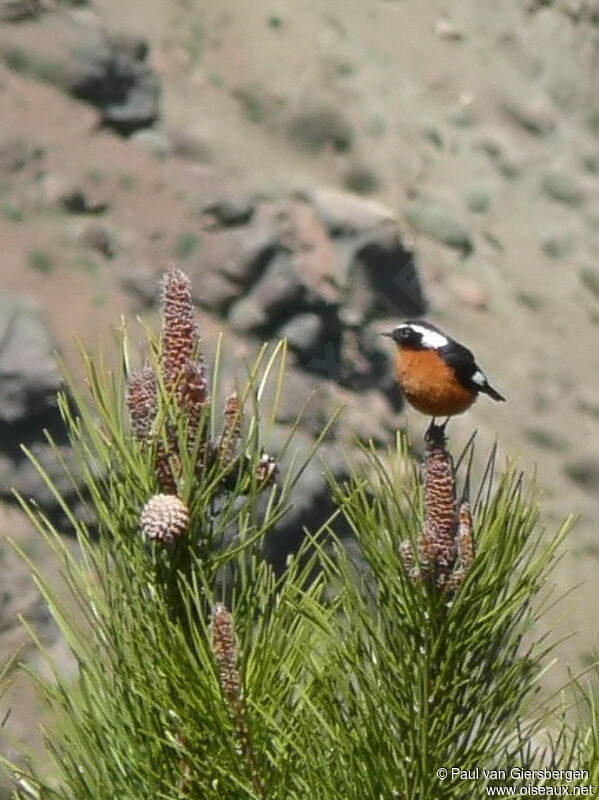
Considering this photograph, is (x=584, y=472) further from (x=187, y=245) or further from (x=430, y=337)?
(x=430, y=337)

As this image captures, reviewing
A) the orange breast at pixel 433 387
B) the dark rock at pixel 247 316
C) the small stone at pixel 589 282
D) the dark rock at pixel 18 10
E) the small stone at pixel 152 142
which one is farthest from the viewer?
the small stone at pixel 589 282

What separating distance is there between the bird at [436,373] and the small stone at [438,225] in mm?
22385

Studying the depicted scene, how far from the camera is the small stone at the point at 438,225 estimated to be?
25.4 m

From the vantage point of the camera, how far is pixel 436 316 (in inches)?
940

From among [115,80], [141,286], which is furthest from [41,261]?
[115,80]

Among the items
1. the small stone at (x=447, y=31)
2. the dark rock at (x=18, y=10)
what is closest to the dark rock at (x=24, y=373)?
the dark rock at (x=18, y=10)

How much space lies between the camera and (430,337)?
10.9ft

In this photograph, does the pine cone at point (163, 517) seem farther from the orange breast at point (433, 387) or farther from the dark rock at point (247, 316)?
the dark rock at point (247, 316)

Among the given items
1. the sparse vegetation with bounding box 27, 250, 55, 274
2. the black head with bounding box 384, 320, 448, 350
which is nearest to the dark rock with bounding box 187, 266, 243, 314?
the sparse vegetation with bounding box 27, 250, 55, 274

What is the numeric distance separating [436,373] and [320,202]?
1975 centimetres

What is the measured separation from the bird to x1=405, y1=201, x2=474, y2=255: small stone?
Result: 22385mm

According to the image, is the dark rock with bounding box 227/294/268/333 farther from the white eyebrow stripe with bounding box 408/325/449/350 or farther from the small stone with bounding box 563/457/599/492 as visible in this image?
the white eyebrow stripe with bounding box 408/325/449/350

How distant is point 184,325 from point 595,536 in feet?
69.3

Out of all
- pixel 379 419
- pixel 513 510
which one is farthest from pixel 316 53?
pixel 513 510
